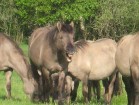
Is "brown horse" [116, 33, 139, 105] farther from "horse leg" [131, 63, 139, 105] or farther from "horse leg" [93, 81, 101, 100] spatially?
"horse leg" [93, 81, 101, 100]

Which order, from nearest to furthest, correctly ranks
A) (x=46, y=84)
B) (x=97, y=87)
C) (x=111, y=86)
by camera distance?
(x=46, y=84) → (x=111, y=86) → (x=97, y=87)

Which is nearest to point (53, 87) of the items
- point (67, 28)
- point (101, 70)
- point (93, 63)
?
point (93, 63)

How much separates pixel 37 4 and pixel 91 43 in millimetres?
39767

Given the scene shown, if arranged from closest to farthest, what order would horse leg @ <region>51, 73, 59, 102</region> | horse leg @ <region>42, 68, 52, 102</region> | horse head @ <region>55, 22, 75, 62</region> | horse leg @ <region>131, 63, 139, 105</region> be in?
horse leg @ <region>131, 63, 139, 105</region>, horse head @ <region>55, 22, 75, 62</region>, horse leg @ <region>42, 68, 52, 102</region>, horse leg @ <region>51, 73, 59, 102</region>

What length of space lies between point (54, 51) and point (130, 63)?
243 cm

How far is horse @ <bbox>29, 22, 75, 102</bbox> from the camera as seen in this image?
447 inches

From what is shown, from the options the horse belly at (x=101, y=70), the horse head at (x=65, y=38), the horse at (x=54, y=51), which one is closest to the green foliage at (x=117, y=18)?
the horse belly at (x=101, y=70)

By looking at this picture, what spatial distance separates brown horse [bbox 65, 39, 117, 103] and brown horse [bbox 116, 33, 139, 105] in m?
2.31

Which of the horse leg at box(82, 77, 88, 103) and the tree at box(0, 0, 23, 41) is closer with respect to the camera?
the horse leg at box(82, 77, 88, 103)

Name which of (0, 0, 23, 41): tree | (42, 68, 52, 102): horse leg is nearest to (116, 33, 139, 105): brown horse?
(42, 68, 52, 102): horse leg

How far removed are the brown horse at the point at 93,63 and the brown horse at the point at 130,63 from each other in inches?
90.9

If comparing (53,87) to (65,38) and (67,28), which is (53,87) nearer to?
(65,38)

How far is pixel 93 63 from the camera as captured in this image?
13922mm

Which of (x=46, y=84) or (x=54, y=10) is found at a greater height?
(x=54, y=10)
